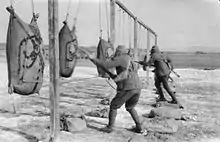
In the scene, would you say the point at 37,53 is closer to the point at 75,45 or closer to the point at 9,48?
the point at 9,48

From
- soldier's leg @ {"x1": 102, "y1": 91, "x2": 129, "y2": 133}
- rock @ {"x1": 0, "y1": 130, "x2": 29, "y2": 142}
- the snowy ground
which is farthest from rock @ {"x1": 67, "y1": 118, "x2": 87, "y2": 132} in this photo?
rock @ {"x1": 0, "y1": 130, "x2": 29, "y2": 142}

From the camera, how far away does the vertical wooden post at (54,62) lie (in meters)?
5.02

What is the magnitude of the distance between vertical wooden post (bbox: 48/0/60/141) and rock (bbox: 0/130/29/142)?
0.66 meters

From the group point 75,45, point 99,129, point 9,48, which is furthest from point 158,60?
point 9,48

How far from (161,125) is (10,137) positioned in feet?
10.3

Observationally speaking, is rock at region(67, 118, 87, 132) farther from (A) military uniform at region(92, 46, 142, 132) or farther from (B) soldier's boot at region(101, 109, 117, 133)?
(A) military uniform at region(92, 46, 142, 132)

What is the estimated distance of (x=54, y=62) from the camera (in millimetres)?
5070

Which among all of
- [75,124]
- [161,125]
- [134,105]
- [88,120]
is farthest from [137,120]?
[88,120]

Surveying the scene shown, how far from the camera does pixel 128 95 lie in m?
5.69

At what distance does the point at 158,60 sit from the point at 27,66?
15.4 feet

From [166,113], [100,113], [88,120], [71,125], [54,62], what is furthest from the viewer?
[100,113]

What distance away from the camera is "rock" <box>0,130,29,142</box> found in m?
5.23

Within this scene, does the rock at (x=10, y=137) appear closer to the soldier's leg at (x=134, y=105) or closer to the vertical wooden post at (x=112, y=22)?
the soldier's leg at (x=134, y=105)

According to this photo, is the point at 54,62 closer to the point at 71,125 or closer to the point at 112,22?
the point at 71,125
